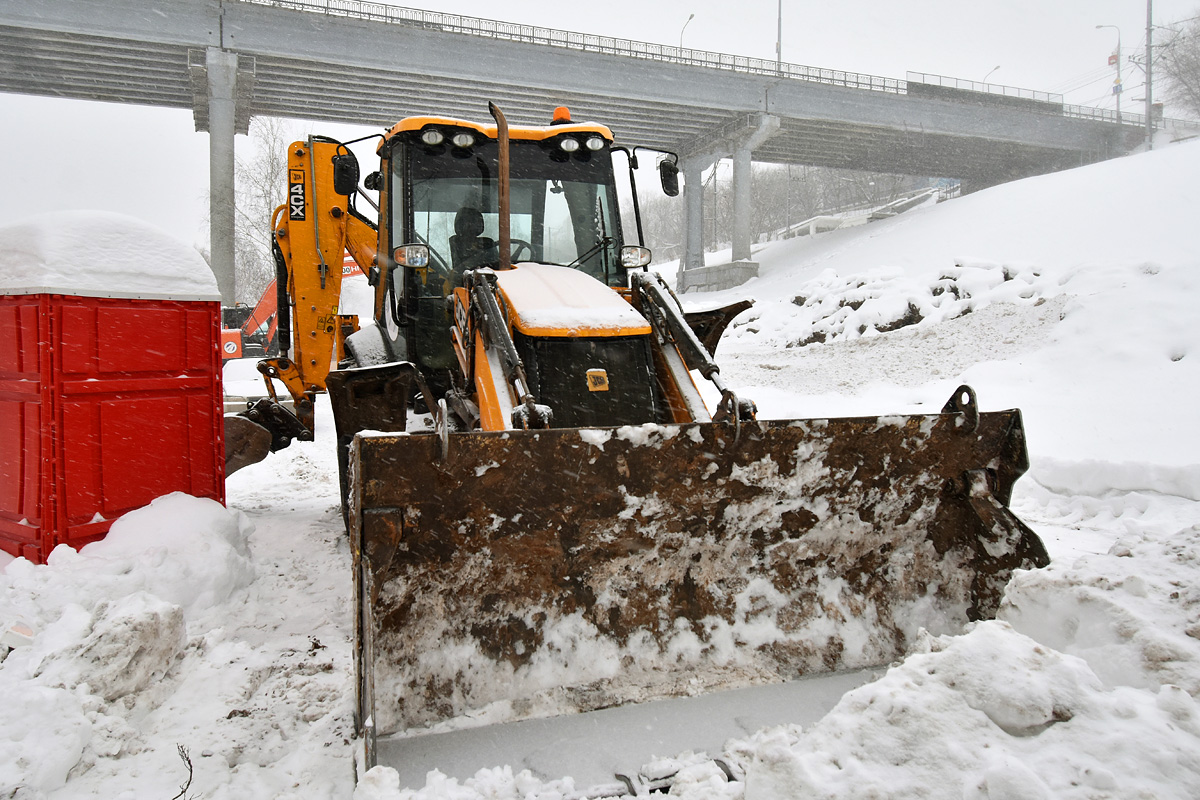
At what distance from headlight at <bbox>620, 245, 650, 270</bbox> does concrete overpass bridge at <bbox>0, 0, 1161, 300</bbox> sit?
66.8 feet

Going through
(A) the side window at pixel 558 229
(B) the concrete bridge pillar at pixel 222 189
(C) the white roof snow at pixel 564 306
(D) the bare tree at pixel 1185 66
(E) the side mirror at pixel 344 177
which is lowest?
(C) the white roof snow at pixel 564 306

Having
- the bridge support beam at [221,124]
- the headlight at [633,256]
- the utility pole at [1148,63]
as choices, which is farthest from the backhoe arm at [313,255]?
the utility pole at [1148,63]

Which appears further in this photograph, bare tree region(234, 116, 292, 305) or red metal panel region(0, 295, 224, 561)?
bare tree region(234, 116, 292, 305)

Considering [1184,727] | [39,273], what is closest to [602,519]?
[1184,727]

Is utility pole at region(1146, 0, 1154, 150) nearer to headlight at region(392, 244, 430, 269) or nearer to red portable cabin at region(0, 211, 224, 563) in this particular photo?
headlight at region(392, 244, 430, 269)

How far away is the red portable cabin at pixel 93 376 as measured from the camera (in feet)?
12.0

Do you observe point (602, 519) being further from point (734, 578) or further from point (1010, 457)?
point (1010, 457)

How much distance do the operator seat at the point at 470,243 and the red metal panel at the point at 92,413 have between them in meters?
1.51

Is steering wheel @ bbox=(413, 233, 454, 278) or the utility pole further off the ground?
the utility pole

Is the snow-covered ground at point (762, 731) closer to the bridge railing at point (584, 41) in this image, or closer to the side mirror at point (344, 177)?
the side mirror at point (344, 177)

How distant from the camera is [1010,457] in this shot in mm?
3164

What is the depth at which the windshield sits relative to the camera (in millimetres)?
4422

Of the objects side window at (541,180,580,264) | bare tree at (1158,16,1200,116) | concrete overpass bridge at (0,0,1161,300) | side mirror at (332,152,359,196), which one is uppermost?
bare tree at (1158,16,1200,116)

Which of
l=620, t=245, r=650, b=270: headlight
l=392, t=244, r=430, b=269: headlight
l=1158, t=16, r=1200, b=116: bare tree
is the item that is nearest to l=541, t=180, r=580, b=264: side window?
l=620, t=245, r=650, b=270: headlight
